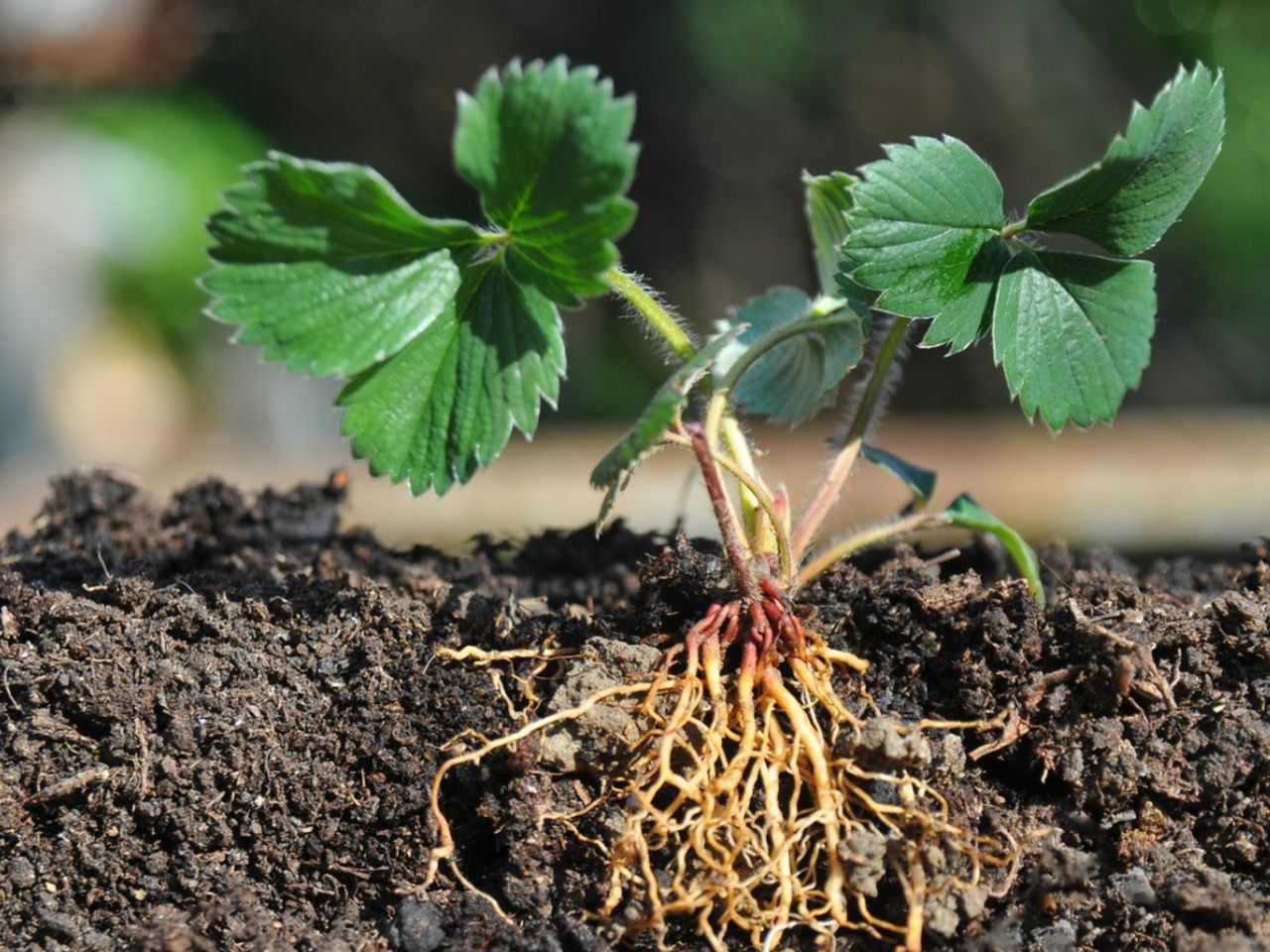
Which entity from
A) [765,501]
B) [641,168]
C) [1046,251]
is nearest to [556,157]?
[765,501]

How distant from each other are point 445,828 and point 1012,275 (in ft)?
1.93

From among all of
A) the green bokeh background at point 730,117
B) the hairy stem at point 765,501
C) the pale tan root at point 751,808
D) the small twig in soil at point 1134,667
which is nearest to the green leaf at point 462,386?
the hairy stem at point 765,501

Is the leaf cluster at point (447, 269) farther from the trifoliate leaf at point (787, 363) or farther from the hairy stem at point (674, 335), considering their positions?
the trifoliate leaf at point (787, 363)

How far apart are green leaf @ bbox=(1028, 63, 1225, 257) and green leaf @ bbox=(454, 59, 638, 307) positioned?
318 millimetres

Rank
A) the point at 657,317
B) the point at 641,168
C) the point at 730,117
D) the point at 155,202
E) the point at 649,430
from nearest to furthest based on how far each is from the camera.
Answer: the point at 649,430 → the point at 657,317 → the point at 155,202 → the point at 730,117 → the point at 641,168

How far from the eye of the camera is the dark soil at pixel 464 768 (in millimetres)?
865

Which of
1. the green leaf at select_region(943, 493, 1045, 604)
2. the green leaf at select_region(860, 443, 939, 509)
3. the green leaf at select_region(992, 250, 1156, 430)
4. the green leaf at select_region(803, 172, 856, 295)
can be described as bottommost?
the green leaf at select_region(943, 493, 1045, 604)

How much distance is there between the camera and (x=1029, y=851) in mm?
874

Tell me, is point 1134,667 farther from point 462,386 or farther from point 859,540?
point 462,386

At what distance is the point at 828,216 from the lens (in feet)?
3.69

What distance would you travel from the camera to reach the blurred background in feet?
15.3

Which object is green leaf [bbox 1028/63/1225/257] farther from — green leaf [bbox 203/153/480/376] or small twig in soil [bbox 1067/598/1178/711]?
green leaf [bbox 203/153/480/376]

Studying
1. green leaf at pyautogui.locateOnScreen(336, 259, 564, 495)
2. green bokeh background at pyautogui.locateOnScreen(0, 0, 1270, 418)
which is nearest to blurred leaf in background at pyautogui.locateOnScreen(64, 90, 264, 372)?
green bokeh background at pyautogui.locateOnScreen(0, 0, 1270, 418)

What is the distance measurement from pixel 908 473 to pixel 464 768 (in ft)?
1.63
